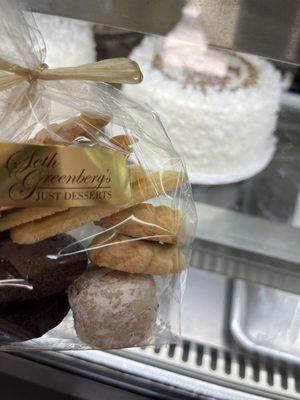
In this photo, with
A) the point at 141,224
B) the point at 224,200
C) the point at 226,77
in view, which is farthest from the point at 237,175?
the point at 141,224

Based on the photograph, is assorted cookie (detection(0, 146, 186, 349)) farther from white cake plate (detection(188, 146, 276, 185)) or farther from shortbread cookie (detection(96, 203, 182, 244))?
white cake plate (detection(188, 146, 276, 185))

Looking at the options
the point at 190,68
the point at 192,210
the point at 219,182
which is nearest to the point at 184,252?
the point at 192,210

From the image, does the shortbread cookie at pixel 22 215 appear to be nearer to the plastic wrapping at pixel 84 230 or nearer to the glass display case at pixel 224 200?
the plastic wrapping at pixel 84 230

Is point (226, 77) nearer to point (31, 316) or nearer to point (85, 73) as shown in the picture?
point (85, 73)

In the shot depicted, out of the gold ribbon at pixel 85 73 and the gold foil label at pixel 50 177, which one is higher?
the gold ribbon at pixel 85 73

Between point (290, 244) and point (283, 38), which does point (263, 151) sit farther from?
point (283, 38)

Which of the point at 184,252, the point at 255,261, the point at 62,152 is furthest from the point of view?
the point at 255,261

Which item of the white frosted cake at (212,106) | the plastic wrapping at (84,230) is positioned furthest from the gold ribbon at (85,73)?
the white frosted cake at (212,106)
